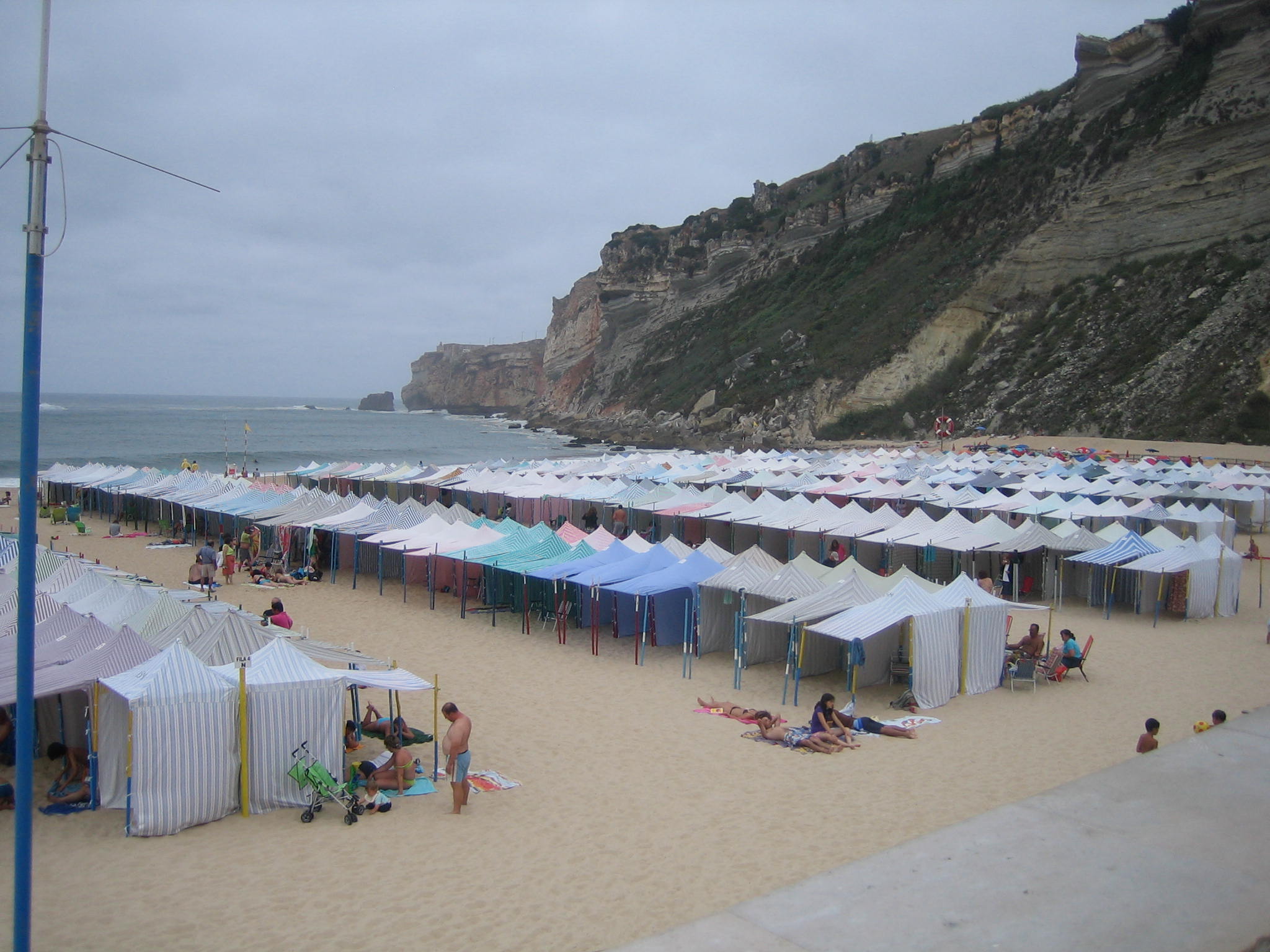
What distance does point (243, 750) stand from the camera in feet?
24.8

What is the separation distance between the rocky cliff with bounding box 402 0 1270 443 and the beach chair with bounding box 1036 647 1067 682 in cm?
3341

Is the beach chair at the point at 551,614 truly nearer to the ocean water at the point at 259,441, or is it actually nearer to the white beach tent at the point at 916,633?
the white beach tent at the point at 916,633

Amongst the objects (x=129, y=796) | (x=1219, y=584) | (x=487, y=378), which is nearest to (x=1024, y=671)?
(x=1219, y=584)

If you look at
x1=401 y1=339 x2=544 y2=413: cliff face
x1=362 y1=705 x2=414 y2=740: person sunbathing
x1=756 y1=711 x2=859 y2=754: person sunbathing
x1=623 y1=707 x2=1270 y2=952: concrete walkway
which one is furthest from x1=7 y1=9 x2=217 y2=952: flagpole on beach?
x1=401 y1=339 x2=544 y2=413: cliff face

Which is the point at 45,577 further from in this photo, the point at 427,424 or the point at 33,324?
the point at 427,424

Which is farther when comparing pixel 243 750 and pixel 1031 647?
pixel 1031 647

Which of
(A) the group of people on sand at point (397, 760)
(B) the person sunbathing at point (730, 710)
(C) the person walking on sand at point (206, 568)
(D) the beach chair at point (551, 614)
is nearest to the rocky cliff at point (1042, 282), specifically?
(D) the beach chair at point (551, 614)

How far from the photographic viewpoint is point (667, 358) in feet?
277

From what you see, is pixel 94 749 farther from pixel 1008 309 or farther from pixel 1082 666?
pixel 1008 309

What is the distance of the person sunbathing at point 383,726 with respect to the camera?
30.2 ft

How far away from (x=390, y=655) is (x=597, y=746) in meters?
4.64

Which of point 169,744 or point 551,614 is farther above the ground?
point 169,744

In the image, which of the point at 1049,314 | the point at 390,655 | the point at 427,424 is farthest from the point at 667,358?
the point at 390,655

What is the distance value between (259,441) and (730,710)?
88.7 meters
